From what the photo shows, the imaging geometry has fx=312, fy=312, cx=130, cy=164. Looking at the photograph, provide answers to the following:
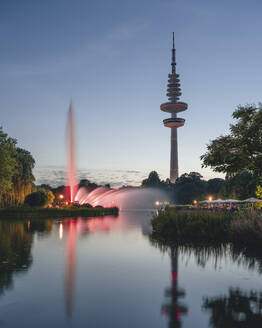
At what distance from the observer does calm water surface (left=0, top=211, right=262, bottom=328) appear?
20.1 ft

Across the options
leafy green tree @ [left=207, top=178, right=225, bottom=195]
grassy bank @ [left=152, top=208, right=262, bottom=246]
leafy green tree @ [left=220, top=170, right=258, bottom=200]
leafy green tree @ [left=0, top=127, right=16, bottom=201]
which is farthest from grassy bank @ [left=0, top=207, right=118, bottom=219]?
leafy green tree @ [left=207, top=178, right=225, bottom=195]

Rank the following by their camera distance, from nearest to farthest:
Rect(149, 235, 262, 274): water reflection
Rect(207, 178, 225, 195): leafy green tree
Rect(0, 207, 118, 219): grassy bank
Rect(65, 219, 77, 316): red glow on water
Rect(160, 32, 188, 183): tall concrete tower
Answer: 1. Rect(65, 219, 77, 316): red glow on water
2. Rect(149, 235, 262, 274): water reflection
3. Rect(0, 207, 118, 219): grassy bank
4. Rect(207, 178, 225, 195): leafy green tree
5. Rect(160, 32, 188, 183): tall concrete tower

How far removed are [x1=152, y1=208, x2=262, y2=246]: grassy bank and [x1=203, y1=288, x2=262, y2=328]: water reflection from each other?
816 cm

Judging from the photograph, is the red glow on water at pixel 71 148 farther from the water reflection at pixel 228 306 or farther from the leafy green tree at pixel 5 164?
the water reflection at pixel 228 306

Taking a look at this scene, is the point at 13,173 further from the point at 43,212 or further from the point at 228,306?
the point at 228,306

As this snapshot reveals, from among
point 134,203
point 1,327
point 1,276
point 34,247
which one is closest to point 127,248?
point 34,247

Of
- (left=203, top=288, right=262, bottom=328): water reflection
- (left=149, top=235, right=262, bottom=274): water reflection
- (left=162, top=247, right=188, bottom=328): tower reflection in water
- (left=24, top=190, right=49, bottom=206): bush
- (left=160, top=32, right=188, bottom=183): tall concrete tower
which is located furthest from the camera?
(left=160, top=32, right=188, bottom=183): tall concrete tower

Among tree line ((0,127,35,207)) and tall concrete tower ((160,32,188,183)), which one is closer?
tree line ((0,127,35,207))

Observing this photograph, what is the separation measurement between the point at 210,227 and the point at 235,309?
11.6 metres

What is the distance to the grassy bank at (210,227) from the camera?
51.6ft

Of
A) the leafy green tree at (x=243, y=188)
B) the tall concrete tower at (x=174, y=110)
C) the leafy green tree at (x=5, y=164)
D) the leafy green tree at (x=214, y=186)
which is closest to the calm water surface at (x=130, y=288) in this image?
the leafy green tree at (x=5, y=164)

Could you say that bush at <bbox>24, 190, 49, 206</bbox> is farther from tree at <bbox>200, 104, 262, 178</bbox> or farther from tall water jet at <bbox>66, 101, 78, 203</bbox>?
tree at <bbox>200, 104, 262, 178</bbox>

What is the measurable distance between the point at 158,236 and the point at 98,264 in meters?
8.75

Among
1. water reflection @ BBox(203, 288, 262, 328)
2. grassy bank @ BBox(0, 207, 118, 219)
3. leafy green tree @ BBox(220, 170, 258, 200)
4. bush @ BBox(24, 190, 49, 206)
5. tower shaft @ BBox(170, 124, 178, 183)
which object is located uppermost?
tower shaft @ BBox(170, 124, 178, 183)
